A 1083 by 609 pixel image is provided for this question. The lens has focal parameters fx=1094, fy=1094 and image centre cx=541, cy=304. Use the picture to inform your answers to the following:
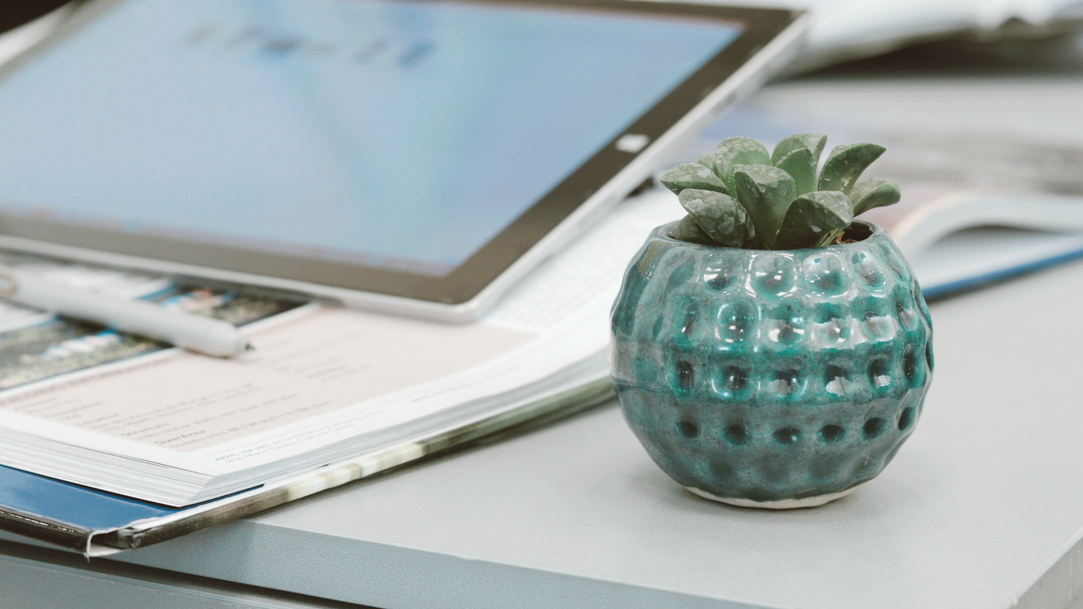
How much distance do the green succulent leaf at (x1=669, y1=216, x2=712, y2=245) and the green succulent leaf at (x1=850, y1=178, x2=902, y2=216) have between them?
0.05m

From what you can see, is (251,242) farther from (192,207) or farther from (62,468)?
(62,468)

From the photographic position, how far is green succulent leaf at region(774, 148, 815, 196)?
327 mm

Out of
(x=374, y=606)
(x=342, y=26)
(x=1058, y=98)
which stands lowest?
(x=374, y=606)

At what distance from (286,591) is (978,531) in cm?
22

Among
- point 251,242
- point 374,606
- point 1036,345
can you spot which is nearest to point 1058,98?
point 1036,345

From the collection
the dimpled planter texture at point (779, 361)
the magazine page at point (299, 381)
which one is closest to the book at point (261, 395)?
the magazine page at point (299, 381)

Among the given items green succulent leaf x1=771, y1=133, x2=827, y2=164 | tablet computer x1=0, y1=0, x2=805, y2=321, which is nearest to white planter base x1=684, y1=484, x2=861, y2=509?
green succulent leaf x1=771, y1=133, x2=827, y2=164

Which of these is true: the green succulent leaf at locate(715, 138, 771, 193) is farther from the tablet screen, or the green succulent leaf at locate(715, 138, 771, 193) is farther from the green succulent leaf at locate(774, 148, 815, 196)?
the tablet screen

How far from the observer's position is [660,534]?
0.34 m

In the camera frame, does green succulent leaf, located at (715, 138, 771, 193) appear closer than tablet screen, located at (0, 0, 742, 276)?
Yes

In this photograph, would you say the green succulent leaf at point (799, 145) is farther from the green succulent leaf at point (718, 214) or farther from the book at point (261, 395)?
the book at point (261, 395)

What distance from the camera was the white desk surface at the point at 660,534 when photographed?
31 centimetres

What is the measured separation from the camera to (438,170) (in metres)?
0.63

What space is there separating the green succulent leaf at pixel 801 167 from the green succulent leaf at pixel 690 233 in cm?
3
